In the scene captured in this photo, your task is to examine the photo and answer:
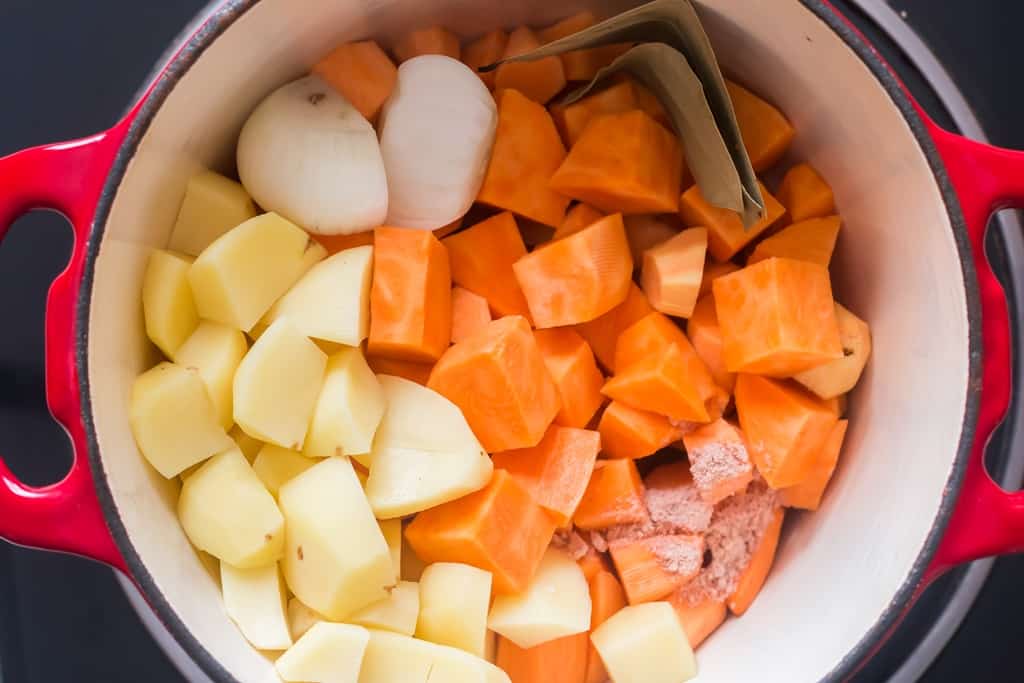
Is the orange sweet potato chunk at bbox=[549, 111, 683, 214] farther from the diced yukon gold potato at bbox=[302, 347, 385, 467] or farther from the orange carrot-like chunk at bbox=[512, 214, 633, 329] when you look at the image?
the diced yukon gold potato at bbox=[302, 347, 385, 467]

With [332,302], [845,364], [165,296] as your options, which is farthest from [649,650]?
[165,296]

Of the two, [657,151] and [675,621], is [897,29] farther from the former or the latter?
[675,621]

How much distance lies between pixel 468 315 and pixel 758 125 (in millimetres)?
367

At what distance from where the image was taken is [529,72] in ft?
3.25

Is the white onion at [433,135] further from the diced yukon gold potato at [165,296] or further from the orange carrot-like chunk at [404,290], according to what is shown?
the diced yukon gold potato at [165,296]

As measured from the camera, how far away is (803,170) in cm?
99

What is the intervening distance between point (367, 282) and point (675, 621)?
0.47 meters

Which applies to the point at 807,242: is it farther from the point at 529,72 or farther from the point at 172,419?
the point at 172,419

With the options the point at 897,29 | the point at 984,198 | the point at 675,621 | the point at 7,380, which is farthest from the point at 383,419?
the point at 897,29

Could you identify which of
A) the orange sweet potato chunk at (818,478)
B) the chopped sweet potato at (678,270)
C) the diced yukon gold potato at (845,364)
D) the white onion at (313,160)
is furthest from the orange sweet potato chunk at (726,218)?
the white onion at (313,160)

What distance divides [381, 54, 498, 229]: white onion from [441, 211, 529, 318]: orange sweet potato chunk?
0.04 metres

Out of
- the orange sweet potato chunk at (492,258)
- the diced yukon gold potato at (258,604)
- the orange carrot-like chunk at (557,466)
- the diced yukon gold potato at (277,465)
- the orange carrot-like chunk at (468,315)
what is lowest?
the diced yukon gold potato at (258,604)

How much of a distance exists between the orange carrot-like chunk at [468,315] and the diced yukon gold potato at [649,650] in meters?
0.35

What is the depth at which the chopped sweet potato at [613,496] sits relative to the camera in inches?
38.4
